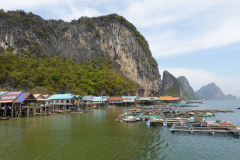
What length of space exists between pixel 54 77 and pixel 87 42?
172 feet

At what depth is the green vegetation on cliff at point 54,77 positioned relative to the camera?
6438cm

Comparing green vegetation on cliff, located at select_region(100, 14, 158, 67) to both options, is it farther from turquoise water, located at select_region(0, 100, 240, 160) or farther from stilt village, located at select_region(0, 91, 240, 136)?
turquoise water, located at select_region(0, 100, 240, 160)

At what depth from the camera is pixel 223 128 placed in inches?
907

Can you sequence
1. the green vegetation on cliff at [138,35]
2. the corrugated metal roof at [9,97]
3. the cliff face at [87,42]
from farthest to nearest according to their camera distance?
the green vegetation on cliff at [138,35] → the cliff face at [87,42] → the corrugated metal roof at [9,97]

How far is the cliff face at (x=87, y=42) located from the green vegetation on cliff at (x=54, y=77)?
26.6 feet

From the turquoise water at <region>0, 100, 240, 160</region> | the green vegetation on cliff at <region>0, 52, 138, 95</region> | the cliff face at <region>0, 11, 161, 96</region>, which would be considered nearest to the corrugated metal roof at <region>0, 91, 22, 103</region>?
the turquoise water at <region>0, 100, 240, 160</region>

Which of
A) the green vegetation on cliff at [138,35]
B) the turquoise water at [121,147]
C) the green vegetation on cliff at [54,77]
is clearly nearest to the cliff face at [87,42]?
the green vegetation on cliff at [138,35]

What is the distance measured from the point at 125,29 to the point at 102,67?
4364 cm

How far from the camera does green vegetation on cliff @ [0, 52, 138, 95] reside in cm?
6438

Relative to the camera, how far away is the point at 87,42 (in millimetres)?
119562

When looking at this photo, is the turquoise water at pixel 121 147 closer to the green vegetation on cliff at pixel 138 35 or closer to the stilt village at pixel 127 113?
the stilt village at pixel 127 113

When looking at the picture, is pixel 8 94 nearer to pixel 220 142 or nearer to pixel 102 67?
pixel 220 142

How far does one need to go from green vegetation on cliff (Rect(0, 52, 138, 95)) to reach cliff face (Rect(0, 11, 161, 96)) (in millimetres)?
8093

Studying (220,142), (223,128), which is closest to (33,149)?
(220,142)
